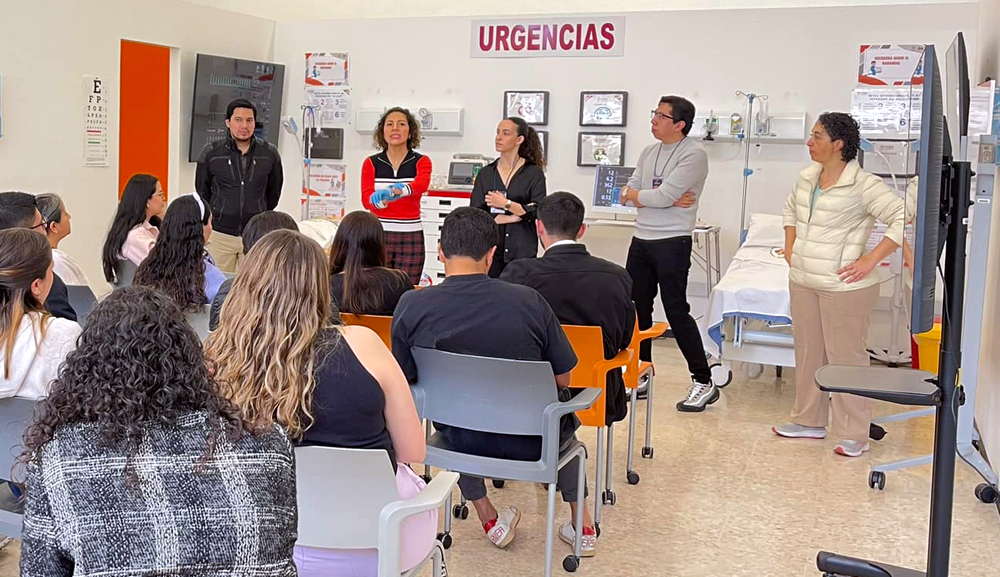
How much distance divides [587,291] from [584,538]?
0.84 m

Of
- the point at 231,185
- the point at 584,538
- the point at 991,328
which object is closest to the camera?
the point at 584,538

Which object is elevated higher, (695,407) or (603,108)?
(603,108)

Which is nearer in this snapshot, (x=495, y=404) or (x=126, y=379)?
(x=126, y=379)

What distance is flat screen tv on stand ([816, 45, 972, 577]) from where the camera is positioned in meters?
2.00

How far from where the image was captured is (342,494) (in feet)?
6.91

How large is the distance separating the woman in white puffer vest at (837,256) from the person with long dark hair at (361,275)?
6.30ft

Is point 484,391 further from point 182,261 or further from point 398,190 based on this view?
point 398,190

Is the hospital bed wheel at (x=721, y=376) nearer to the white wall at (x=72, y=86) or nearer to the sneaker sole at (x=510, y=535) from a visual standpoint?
the sneaker sole at (x=510, y=535)

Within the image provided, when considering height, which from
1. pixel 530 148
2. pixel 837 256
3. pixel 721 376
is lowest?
pixel 721 376

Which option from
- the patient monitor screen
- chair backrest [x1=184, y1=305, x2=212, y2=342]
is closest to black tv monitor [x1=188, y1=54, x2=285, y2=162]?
the patient monitor screen

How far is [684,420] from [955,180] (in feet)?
9.73

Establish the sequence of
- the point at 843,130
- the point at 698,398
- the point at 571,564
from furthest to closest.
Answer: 1. the point at 698,398
2. the point at 843,130
3. the point at 571,564

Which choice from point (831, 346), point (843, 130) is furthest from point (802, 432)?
point (843, 130)

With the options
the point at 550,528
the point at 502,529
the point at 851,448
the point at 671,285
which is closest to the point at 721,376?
the point at 671,285
